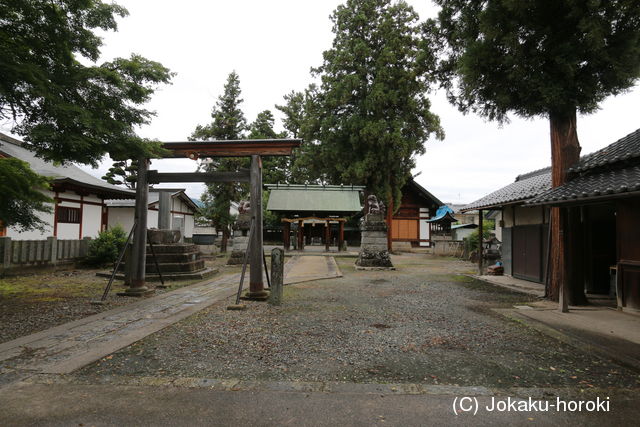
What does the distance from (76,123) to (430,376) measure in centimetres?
→ 658

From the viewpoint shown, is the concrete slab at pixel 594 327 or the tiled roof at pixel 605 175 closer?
the concrete slab at pixel 594 327

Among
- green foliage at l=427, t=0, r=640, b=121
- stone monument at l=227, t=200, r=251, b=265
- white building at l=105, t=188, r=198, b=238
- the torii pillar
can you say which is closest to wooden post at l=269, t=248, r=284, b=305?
the torii pillar

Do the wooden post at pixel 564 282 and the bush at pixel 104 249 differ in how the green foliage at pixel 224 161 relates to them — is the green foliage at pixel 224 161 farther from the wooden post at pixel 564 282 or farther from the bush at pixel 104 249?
the wooden post at pixel 564 282

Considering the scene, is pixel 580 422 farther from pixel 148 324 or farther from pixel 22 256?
pixel 22 256

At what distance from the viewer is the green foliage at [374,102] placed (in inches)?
851

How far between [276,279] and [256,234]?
105 centimetres

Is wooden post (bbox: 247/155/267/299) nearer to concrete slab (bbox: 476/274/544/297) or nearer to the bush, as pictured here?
concrete slab (bbox: 476/274/544/297)

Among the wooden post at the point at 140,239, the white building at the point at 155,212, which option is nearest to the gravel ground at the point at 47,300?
the wooden post at the point at 140,239

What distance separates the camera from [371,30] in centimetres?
2291

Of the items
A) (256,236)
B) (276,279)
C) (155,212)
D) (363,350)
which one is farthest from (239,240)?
(363,350)

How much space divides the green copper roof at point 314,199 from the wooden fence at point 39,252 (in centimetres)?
1125

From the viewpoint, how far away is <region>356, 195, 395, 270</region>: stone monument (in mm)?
14000

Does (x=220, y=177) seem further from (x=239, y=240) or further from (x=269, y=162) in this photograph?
(x=269, y=162)

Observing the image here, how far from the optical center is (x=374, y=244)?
1430 centimetres
